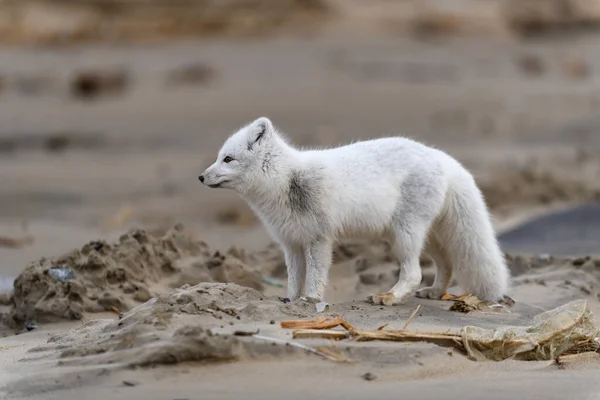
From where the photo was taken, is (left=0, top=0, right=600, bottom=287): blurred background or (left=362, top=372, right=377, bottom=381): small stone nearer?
(left=362, top=372, right=377, bottom=381): small stone

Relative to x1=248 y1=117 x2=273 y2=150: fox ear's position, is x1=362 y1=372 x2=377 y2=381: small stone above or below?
below

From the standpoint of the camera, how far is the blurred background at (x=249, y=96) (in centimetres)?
1370

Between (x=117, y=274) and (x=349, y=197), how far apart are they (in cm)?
184

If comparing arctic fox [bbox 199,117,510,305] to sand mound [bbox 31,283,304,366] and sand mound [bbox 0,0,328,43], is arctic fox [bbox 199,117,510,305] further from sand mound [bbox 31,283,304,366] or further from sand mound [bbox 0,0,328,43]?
sand mound [bbox 0,0,328,43]

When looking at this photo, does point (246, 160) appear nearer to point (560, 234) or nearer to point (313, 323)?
point (313, 323)

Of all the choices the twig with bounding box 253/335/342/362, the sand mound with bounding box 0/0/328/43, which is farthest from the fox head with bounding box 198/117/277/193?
the sand mound with bounding box 0/0/328/43

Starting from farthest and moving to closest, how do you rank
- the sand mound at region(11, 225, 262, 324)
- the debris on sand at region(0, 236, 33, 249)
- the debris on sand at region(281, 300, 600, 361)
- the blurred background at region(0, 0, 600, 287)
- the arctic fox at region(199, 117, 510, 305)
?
the blurred background at region(0, 0, 600, 287), the debris on sand at region(0, 236, 33, 249), the sand mound at region(11, 225, 262, 324), the arctic fox at region(199, 117, 510, 305), the debris on sand at region(281, 300, 600, 361)

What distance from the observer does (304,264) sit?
6762 millimetres

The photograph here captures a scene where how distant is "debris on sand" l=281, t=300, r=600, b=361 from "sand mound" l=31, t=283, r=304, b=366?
0.37 metres

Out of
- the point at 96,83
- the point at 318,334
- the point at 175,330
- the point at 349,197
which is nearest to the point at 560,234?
the point at 349,197

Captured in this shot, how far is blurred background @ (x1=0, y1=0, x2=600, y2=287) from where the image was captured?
13703 millimetres

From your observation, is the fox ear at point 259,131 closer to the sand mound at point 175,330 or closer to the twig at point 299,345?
the sand mound at point 175,330

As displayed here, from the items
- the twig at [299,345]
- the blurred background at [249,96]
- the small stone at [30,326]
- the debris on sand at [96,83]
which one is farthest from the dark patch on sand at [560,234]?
the debris on sand at [96,83]

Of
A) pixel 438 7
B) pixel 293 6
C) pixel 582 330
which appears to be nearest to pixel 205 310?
pixel 582 330
